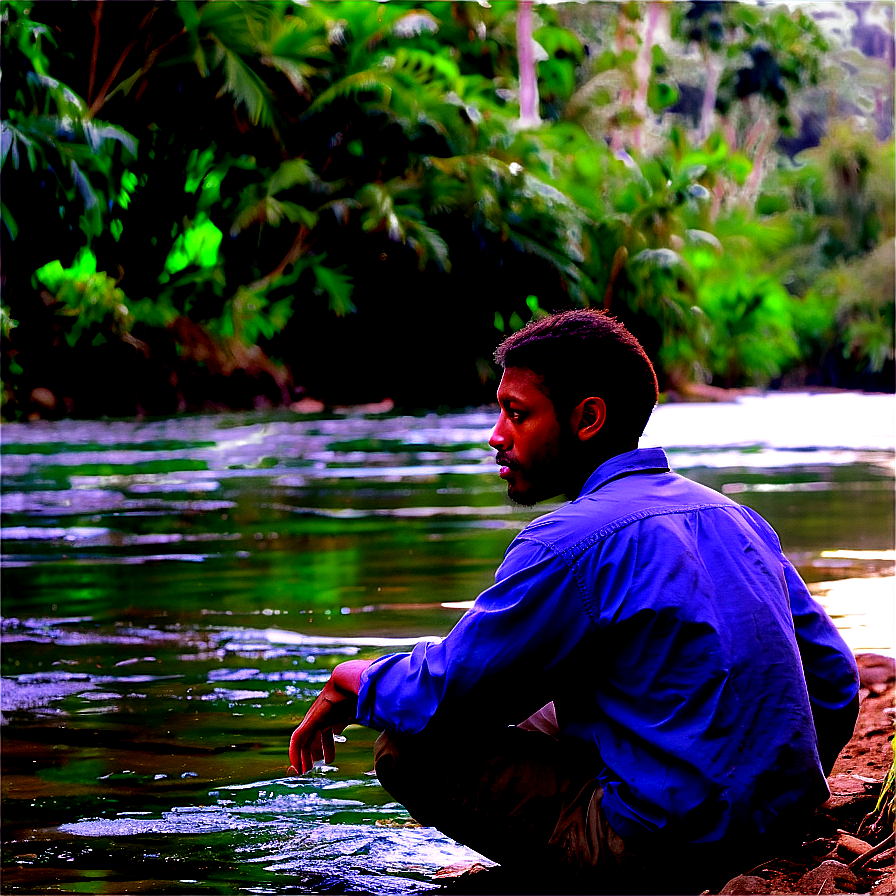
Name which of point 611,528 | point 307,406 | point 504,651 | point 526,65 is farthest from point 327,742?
point 526,65

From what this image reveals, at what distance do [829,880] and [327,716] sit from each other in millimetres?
1093

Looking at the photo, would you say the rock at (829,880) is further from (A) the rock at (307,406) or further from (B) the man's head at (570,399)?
(A) the rock at (307,406)

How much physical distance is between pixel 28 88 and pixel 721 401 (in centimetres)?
1742

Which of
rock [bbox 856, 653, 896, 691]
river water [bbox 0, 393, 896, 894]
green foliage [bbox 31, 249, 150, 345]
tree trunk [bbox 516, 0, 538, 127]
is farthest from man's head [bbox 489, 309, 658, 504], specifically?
tree trunk [bbox 516, 0, 538, 127]

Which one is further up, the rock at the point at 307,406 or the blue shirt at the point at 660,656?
the blue shirt at the point at 660,656

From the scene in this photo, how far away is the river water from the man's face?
103 centimetres

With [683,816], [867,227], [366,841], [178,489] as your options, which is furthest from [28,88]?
[867,227]

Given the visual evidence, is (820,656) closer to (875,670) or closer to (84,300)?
(875,670)

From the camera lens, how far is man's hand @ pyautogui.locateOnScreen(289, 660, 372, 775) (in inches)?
105

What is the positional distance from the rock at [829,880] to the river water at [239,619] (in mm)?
784

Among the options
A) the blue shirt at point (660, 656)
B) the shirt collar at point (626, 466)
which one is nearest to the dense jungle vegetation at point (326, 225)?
the shirt collar at point (626, 466)

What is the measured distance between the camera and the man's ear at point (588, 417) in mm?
2562

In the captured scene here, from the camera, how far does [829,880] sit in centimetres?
294

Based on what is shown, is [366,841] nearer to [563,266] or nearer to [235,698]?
[235,698]
